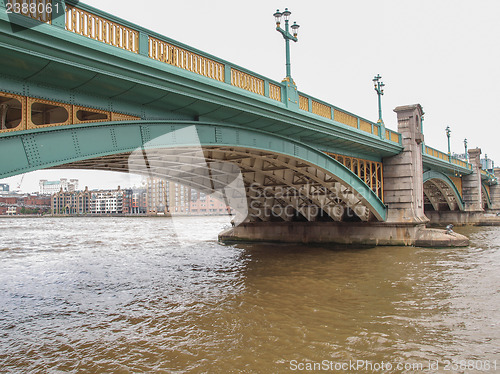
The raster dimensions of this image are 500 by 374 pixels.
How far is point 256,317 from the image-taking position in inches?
377

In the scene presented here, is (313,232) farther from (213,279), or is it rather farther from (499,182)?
(499,182)

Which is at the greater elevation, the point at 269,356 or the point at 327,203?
the point at 327,203

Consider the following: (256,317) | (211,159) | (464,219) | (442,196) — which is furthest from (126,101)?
(464,219)

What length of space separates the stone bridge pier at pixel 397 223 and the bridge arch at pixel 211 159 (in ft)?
2.12

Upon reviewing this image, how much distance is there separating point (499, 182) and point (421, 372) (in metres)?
68.7

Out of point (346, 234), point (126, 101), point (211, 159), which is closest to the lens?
point (126, 101)

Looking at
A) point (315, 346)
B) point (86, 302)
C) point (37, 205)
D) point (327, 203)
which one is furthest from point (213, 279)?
point (37, 205)

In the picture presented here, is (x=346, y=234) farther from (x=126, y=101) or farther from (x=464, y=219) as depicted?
(x=464, y=219)

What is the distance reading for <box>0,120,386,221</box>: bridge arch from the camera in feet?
22.1

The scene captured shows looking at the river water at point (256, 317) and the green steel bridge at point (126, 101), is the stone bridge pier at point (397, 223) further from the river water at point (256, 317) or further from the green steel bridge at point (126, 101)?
the green steel bridge at point (126, 101)

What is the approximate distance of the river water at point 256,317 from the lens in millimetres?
7012

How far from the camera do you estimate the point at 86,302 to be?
37.0ft

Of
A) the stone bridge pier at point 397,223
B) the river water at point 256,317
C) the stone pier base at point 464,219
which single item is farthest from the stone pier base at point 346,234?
the stone pier base at point 464,219

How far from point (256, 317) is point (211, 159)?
23.3ft
